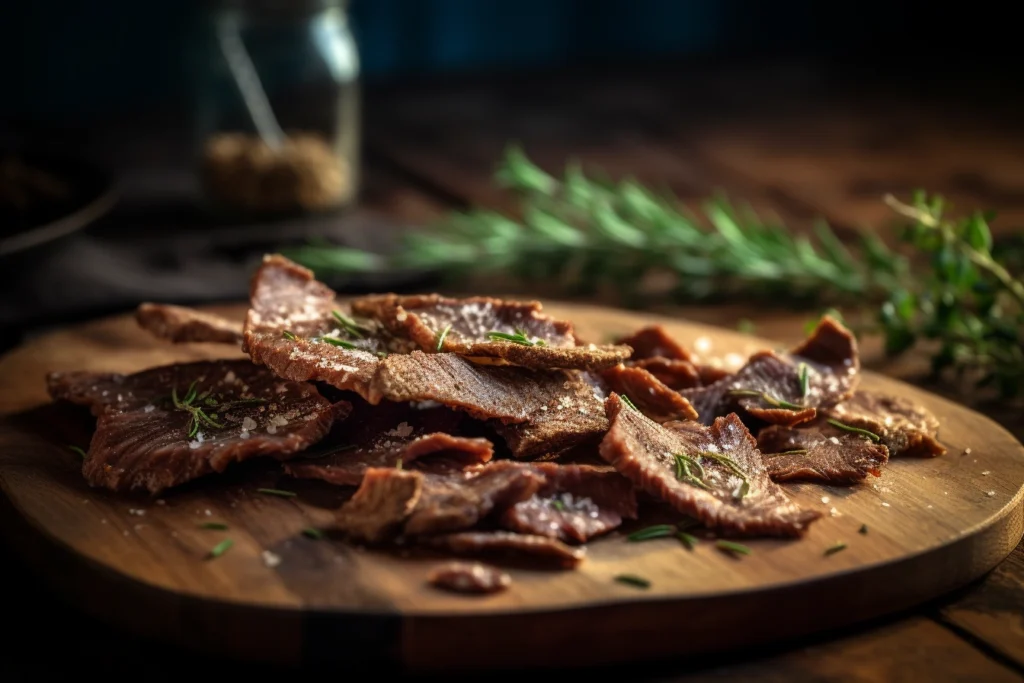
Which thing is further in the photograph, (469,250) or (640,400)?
(469,250)

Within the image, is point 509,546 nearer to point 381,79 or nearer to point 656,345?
point 656,345

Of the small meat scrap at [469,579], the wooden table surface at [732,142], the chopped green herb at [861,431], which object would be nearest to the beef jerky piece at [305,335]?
the small meat scrap at [469,579]

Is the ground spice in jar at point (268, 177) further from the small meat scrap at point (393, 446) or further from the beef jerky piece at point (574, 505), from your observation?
the beef jerky piece at point (574, 505)

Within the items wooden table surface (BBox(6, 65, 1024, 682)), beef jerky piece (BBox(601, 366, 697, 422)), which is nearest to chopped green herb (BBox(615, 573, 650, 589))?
beef jerky piece (BBox(601, 366, 697, 422))

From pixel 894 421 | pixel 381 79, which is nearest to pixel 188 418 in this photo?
pixel 894 421

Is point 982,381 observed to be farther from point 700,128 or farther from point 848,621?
point 700,128

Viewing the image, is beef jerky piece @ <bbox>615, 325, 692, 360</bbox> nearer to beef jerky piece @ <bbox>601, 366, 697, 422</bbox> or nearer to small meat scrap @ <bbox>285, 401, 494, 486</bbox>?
beef jerky piece @ <bbox>601, 366, 697, 422</bbox>

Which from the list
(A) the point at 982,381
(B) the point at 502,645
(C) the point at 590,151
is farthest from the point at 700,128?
(B) the point at 502,645
